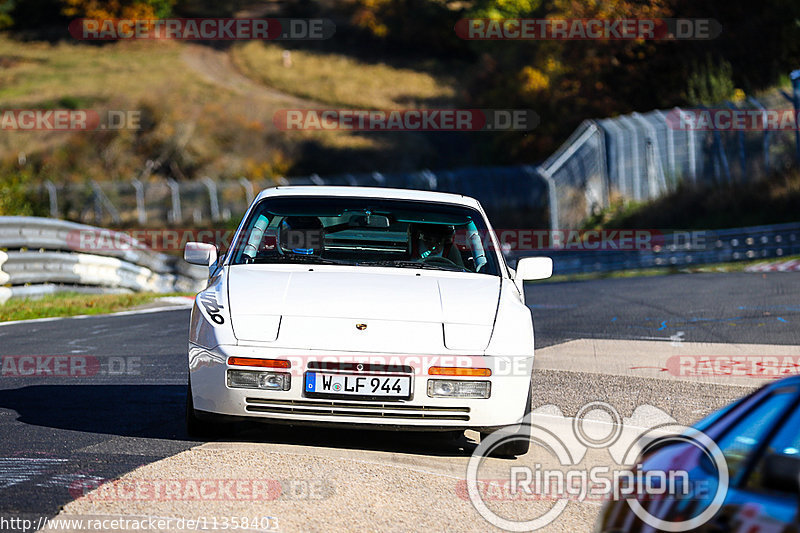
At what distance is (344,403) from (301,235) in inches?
70.8

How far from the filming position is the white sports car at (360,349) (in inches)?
241

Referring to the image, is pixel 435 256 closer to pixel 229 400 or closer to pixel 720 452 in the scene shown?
pixel 229 400

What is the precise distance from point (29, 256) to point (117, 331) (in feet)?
11.7

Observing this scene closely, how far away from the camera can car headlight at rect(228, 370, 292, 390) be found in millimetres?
6121

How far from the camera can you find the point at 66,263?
16.9 meters

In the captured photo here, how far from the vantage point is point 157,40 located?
273 feet

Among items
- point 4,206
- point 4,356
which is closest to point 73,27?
point 4,206

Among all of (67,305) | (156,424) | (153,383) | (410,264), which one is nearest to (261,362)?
(156,424)

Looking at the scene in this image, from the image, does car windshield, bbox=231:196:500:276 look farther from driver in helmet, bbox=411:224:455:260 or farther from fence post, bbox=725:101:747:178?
fence post, bbox=725:101:747:178
